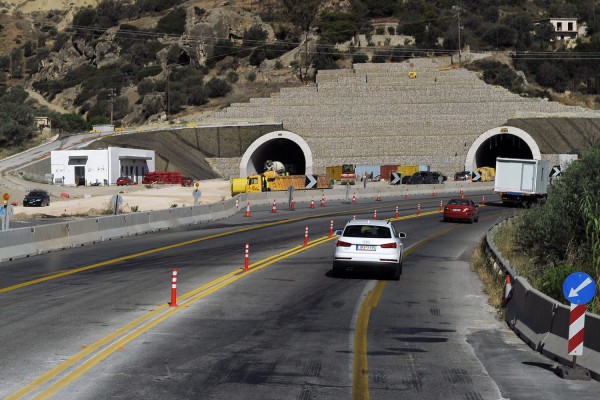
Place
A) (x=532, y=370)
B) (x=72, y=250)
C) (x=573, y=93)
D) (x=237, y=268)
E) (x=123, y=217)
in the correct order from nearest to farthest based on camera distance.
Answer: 1. (x=532, y=370)
2. (x=237, y=268)
3. (x=72, y=250)
4. (x=123, y=217)
5. (x=573, y=93)

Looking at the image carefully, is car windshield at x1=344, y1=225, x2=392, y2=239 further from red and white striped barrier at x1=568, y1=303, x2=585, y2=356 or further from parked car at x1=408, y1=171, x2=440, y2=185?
parked car at x1=408, y1=171, x2=440, y2=185

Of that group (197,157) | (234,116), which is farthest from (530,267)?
(234,116)

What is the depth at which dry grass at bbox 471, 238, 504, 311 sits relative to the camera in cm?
2245

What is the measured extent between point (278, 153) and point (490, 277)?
9623 centimetres

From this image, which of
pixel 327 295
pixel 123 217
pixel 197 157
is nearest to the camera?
pixel 327 295

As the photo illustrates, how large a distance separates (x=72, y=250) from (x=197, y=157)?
76.5m

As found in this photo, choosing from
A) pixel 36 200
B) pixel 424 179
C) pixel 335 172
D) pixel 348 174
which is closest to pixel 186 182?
pixel 335 172

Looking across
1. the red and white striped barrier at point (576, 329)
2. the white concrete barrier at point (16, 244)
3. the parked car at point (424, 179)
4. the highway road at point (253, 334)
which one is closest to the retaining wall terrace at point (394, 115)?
the parked car at point (424, 179)

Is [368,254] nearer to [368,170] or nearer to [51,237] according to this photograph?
[51,237]

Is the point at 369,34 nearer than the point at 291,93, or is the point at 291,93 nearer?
the point at 291,93

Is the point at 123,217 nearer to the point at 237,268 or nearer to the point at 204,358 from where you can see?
the point at 237,268

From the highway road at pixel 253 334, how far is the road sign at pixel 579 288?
3.95 feet

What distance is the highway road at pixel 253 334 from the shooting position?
12.3 metres

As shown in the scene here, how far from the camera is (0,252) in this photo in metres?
28.8
